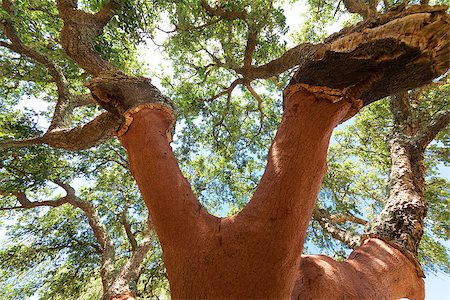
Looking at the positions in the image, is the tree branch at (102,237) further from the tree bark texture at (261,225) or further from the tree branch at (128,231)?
the tree bark texture at (261,225)

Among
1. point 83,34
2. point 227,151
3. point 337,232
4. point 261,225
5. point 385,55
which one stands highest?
point 227,151

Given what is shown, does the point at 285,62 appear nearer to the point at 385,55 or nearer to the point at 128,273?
the point at 385,55

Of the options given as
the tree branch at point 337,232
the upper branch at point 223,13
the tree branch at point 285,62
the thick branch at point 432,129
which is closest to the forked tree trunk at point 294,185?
the thick branch at point 432,129

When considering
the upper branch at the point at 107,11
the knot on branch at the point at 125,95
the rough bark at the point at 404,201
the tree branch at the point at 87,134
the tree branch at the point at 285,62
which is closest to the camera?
the knot on branch at the point at 125,95

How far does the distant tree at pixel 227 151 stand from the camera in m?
1.59

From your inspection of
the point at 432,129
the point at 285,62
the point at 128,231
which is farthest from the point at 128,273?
the point at 432,129

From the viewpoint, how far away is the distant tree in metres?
1.59

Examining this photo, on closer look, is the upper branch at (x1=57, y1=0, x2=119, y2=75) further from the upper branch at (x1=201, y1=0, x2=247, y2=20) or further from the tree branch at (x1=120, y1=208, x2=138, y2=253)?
the tree branch at (x1=120, y1=208, x2=138, y2=253)

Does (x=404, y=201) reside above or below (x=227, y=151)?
below

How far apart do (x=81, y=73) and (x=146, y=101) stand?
6.46m

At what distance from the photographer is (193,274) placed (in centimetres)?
147

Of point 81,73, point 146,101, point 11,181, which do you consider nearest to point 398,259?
point 146,101

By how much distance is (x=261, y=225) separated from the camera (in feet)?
5.00

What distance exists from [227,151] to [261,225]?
7235mm
